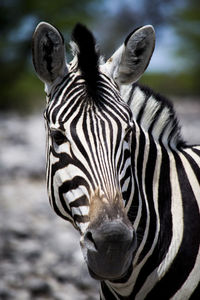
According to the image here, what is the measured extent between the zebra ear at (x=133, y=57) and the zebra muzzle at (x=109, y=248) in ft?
3.47

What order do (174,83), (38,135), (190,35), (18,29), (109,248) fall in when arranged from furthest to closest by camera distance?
1. (174,83)
2. (190,35)
3. (18,29)
4. (38,135)
5. (109,248)

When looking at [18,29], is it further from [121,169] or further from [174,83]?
[121,169]

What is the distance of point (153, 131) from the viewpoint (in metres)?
3.64

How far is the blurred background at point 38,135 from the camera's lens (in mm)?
7129

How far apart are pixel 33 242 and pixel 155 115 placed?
520cm

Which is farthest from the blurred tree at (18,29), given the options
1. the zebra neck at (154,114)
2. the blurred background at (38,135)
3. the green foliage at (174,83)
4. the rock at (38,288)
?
the zebra neck at (154,114)

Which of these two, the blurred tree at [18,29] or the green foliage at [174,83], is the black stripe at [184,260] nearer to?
the blurred tree at [18,29]

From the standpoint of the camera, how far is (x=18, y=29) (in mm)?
29203

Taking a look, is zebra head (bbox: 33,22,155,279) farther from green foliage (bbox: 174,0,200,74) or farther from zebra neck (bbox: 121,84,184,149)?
green foliage (bbox: 174,0,200,74)

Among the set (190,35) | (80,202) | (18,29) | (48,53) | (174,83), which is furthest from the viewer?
(174,83)

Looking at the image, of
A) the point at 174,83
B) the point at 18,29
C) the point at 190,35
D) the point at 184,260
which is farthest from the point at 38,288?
the point at 174,83

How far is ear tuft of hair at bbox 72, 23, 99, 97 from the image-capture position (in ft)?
10.7

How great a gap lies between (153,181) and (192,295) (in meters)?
0.71

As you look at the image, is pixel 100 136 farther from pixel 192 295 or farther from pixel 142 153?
pixel 192 295
